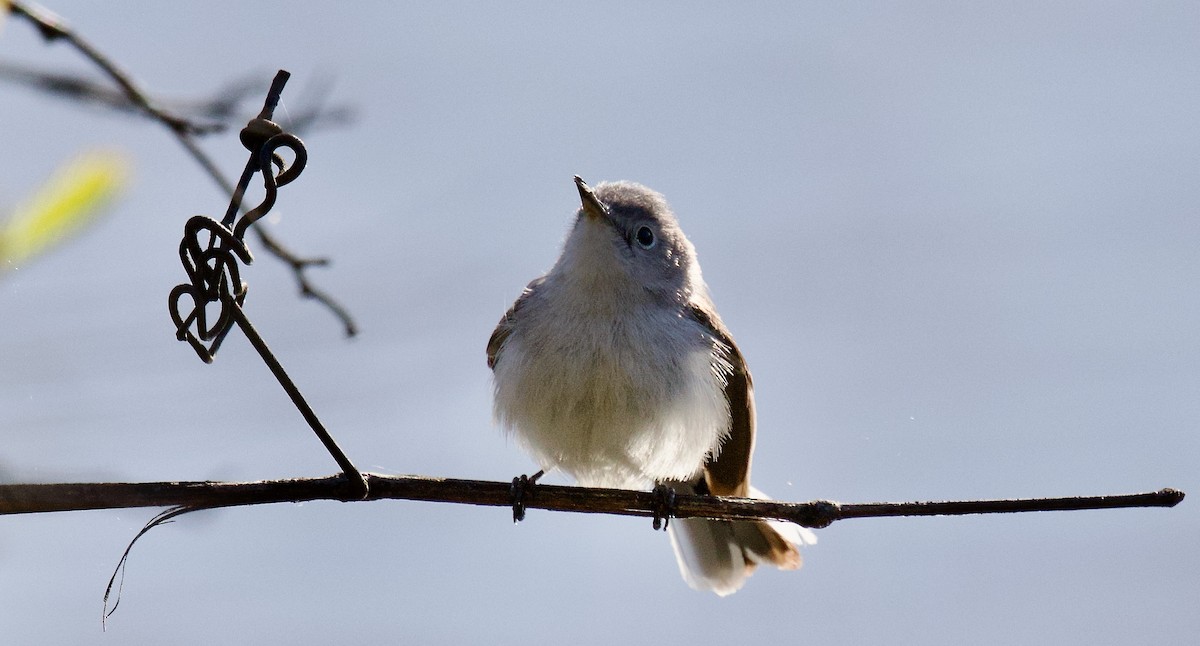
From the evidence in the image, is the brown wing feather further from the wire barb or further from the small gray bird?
the wire barb

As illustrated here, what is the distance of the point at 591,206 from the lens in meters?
3.33

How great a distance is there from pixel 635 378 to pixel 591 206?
660 mm

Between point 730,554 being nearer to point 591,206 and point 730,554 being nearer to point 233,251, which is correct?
point 591,206

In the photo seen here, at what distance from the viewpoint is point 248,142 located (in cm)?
130

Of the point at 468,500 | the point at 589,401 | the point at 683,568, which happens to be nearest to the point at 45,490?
the point at 468,500

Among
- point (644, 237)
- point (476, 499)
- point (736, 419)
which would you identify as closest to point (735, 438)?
point (736, 419)

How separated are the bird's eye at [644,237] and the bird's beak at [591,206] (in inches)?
5.8

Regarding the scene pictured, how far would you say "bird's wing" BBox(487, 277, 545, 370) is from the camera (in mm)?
3328

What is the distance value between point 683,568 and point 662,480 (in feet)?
1.31

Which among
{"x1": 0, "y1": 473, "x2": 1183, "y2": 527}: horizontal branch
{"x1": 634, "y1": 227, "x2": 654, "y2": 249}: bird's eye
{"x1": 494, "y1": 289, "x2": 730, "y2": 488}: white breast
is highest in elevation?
{"x1": 634, "y1": 227, "x2": 654, "y2": 249}: bird's eye

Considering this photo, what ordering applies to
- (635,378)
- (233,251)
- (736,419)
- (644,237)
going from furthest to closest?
(644,237) → (736,419) → (635,378) → (233,251)

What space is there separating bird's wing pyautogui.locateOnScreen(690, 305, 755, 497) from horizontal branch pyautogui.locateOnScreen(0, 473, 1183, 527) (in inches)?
59.2

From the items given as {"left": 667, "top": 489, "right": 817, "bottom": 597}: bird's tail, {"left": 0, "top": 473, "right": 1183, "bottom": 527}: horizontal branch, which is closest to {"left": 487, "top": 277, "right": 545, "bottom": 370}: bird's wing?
{"left": 667, "top": 489, "right": 817, "bottom": 597}: bird's tail

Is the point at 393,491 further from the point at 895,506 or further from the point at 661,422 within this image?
the point at 661,422
